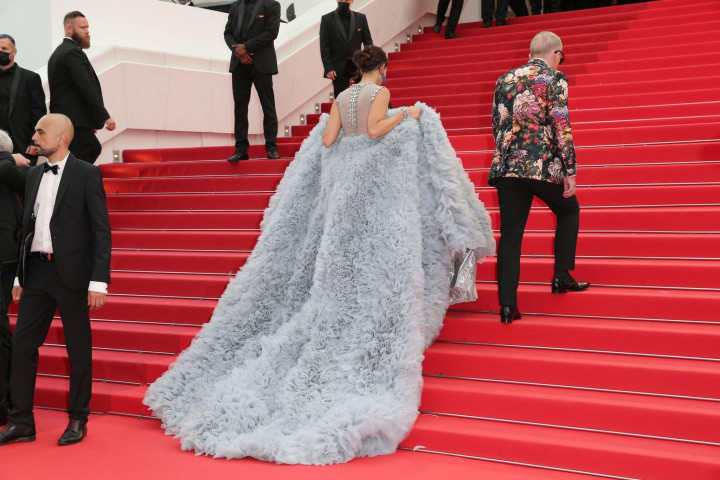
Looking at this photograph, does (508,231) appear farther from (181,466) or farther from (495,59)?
(495,59)

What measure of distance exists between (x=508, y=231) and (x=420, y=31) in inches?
291

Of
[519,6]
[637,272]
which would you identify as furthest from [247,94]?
[519,6]

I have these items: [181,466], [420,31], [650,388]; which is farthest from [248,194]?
[420,31]

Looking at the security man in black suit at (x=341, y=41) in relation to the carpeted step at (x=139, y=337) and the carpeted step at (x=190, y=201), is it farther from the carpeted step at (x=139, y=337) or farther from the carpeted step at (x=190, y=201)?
the carpeted step at (x=139, y=337)

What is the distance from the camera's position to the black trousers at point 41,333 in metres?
3.94

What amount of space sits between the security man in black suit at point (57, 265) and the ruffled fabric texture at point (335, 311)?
1.44ft

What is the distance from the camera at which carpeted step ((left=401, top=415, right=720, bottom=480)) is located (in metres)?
3.28

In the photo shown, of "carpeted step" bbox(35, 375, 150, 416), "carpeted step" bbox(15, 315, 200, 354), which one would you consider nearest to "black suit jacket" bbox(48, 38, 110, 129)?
"carpeted step" bbox(15, 315, 200, 354)

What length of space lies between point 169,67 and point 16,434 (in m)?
5.07

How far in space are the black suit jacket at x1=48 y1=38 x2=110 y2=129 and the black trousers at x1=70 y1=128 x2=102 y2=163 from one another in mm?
63

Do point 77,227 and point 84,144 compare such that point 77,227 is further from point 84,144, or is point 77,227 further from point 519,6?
point 519,6

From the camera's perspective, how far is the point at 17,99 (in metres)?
6.11

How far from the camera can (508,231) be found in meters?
4.30

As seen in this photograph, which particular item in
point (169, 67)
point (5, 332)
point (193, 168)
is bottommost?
point (5, 332)
